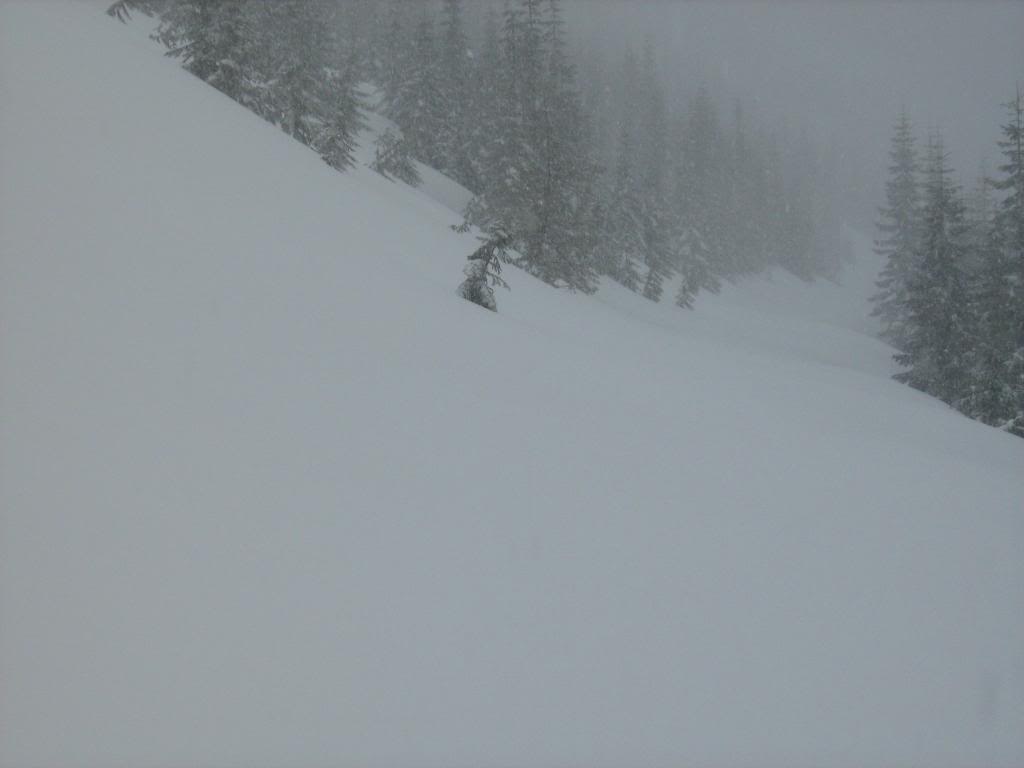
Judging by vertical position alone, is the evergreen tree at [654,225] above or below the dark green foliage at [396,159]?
above

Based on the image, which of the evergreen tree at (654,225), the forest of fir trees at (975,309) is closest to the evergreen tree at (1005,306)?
the forest of fir trees at (975,309)

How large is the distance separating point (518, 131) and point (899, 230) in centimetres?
3540

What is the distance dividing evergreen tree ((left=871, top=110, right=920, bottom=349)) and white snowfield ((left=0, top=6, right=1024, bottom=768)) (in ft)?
120

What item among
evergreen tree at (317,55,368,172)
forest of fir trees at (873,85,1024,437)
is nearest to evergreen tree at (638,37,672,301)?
forest of fir trees at (873,85,1024,437)

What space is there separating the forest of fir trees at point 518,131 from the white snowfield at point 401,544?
11.2ft

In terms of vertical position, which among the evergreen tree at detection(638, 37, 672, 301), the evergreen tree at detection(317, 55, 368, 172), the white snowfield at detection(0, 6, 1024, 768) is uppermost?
the evergreen tree at detection(638, 37, 672, 301)

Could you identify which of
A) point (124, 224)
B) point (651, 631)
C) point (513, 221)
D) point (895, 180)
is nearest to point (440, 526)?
point (651, 631)

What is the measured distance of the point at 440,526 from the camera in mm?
2654

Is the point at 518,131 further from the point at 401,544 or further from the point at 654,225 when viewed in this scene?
the point at 401,544

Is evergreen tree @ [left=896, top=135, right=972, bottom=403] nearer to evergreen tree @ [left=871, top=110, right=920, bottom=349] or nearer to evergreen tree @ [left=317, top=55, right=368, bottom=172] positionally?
evergreen tree @ [left=871, top=110, right=920, bottom=349]

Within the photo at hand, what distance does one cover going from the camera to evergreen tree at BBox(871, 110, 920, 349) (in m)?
36.4

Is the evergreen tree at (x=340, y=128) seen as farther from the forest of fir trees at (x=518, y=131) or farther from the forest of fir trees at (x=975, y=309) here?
the forest of fir trees at (x=975, y=309)

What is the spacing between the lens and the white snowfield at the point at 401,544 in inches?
71.2

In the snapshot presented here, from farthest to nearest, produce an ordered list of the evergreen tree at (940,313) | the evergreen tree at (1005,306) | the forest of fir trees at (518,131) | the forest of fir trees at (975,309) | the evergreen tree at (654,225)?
1. the evergreen tree at (654,225)
2. the evergreen tree at (940,313)
3. the forest of fir trees at (975,309)
4. the evergreen tree at (1005,306)
5. the forest of fir trees at (518,131)
